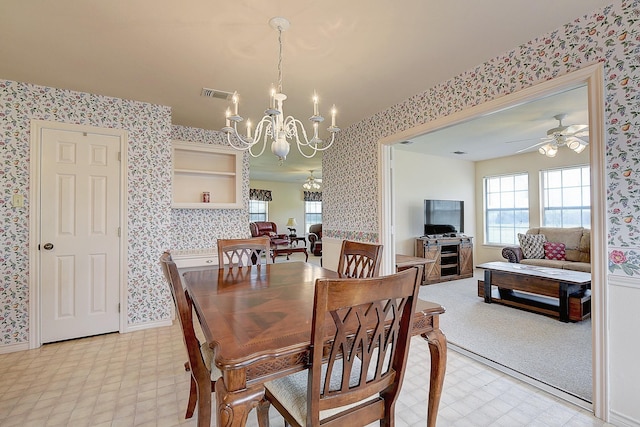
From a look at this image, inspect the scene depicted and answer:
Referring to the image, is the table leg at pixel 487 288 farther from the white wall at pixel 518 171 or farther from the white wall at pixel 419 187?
the white wall at pixel 518 171

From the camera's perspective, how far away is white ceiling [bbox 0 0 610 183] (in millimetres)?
1758

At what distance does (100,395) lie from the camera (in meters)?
2.00

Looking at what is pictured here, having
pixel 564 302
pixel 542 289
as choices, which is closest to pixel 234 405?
pixel 564 302

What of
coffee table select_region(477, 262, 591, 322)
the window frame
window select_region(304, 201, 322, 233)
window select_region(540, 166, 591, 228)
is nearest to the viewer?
coffee table select_region(477, 262, 591, 322)

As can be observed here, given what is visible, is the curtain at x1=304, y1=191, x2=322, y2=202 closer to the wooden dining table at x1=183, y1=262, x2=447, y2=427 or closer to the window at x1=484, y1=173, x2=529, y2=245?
the window at x1=484, y1=173, x2=529, y2=245

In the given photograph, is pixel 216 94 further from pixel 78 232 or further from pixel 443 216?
pixel 443 216

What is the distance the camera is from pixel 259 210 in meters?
10.1

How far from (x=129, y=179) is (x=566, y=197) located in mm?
6917

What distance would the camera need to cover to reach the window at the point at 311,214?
11055 mm

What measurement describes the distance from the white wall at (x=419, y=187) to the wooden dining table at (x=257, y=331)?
4.04 meters

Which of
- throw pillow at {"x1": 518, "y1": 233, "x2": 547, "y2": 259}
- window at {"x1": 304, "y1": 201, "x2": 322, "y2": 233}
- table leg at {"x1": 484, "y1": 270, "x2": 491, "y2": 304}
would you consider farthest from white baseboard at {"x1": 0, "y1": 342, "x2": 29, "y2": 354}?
window at {"x1": 304, "y1": 201, "x2": 322, "y2": 233}

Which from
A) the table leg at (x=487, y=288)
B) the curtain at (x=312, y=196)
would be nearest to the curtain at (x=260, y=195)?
the curtain at (x=312, y=196)

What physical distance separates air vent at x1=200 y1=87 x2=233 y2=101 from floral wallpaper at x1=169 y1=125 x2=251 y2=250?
1279 millimetres

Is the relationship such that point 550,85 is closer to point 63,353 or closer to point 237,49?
point 237,49
